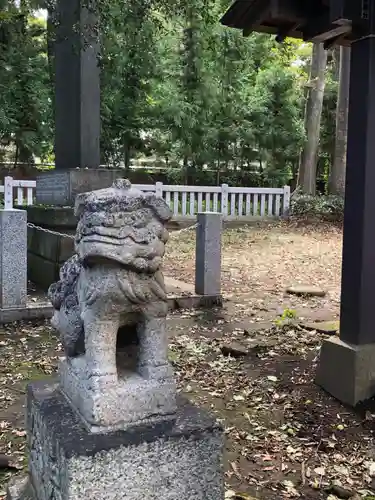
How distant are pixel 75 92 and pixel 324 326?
417 centimetres

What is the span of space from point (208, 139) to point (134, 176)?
8.42 ft

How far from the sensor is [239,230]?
45.0 feet

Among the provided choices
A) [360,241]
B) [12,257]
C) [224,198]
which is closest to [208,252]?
[12,257]

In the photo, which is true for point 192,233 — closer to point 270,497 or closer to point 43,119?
point 43,119

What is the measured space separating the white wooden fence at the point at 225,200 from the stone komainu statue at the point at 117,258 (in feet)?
36.9

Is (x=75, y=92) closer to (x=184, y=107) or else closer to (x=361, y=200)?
(x=361, y=200)

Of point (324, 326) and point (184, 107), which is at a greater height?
point (184, 107)

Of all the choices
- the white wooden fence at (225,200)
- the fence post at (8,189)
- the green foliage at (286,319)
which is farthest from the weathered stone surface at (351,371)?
the white wooden fence at (225,200)

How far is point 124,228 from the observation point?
2.05 m

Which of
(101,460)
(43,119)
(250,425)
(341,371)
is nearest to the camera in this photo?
(101,460)

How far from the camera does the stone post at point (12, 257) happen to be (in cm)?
570

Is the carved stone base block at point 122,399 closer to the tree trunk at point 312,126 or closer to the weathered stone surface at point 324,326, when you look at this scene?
the weathered stone surface at point 324,326

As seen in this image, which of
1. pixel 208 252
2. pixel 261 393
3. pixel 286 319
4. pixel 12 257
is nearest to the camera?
pixel 261 393

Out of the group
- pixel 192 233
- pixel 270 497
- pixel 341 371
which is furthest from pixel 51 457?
pixel 192 233
